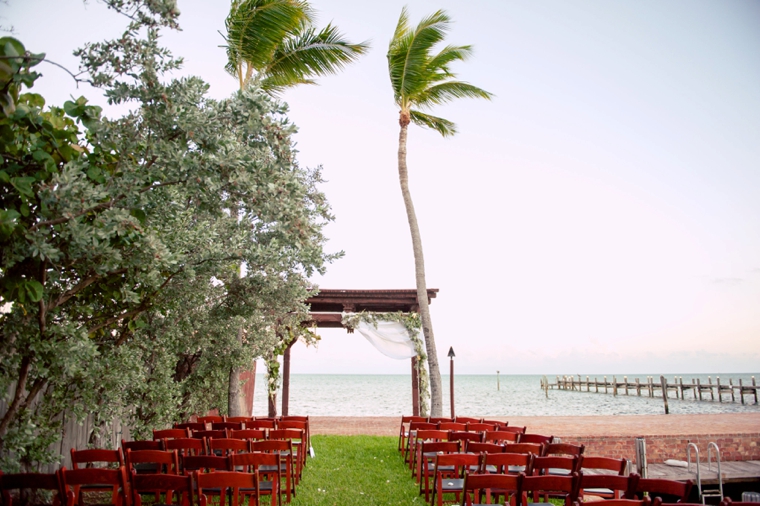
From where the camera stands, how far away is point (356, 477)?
302 inches

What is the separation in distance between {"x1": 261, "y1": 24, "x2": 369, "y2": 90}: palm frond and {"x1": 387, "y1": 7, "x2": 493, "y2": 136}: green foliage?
159cm

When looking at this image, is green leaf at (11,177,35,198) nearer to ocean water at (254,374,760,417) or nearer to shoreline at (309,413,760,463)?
ocean water at (254,374,760,417)

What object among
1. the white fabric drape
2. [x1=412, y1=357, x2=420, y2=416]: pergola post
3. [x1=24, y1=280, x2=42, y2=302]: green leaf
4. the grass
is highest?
[x1=24, y1=280, x2=42, y2=302]: green leaf

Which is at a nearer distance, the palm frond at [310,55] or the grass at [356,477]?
the grass at [356,477]

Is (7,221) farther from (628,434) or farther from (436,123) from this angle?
(628,434)

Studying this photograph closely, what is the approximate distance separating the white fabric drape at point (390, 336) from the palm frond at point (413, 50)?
5.69 meters

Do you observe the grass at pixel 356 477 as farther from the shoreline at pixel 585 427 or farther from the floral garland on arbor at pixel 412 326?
the shoreline at pixel 585 427

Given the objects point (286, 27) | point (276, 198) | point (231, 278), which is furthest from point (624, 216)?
point (276, 198)

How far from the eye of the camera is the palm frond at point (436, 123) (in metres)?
13.0

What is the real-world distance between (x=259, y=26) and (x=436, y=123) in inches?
187

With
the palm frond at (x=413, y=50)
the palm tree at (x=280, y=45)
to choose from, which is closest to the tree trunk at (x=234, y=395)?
the palm tree at (x=280, y=45)

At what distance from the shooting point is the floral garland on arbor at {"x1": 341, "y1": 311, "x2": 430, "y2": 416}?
1316 cm

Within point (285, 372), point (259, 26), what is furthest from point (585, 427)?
point (259, 26)

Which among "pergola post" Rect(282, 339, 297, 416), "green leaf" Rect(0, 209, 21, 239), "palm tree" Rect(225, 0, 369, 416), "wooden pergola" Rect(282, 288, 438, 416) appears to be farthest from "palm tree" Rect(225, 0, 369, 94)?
"green leaf" Rect(0, 209, 21, 239)
